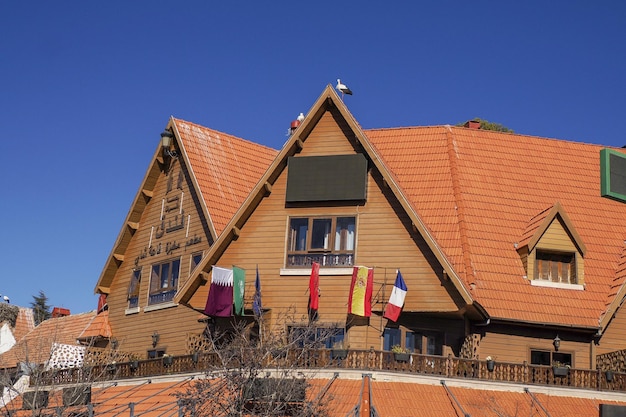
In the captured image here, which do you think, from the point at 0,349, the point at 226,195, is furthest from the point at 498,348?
the point at 0,349

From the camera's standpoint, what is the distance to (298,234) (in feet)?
136

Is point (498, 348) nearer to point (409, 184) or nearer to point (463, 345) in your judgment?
point (463, 345)

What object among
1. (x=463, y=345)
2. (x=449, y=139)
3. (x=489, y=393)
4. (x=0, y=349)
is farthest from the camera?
(x=0, y=349)

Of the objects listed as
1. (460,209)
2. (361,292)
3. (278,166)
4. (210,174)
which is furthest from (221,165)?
(361,292)

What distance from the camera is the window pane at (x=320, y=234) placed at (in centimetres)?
4075

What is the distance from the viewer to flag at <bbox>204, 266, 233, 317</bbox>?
4034 centimetres

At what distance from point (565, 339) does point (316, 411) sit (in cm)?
1125

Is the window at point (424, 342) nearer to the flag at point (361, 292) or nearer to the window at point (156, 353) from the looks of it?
the flag at point (361, 292)

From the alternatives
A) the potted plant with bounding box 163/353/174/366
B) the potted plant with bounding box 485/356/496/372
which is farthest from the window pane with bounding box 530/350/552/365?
the potted plant with bounding box 163/353/174/366

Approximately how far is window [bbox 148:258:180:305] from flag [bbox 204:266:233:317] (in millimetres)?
6865

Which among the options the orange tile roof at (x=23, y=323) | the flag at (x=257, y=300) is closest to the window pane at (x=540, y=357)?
the flag at (x=257, y=300)

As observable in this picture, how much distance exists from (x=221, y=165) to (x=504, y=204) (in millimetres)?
12572

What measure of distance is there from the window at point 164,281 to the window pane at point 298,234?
789 centimetres

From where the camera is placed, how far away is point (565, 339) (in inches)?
1574
